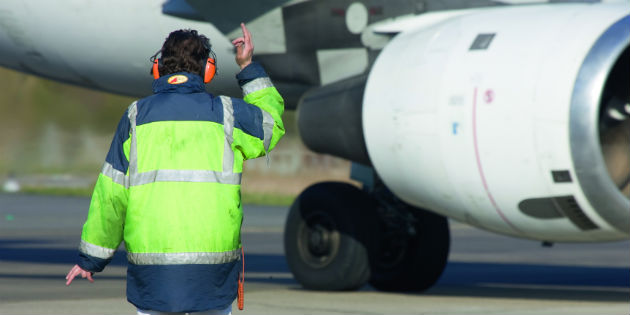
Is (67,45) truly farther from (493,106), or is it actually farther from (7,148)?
(7,148)

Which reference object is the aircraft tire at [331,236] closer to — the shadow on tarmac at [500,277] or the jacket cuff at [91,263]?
the shadow on tarmac at [500,277]

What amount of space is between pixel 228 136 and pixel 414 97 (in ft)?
15.1

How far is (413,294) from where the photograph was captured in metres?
10.9

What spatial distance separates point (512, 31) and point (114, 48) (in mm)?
4148

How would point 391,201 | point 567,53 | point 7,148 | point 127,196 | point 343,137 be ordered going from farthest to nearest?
point 7,148
point 391,201
point 343,137
point 567,53
point 127,196

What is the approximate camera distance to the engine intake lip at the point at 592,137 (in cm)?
820

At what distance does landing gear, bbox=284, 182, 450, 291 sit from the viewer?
10.4m

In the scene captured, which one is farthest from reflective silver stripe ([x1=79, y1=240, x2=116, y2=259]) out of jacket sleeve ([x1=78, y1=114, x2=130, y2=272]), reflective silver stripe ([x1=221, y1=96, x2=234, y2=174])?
reflective silver stripe ([x1=221, y1=96, x2=234, y2=174])

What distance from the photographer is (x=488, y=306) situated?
31.1 feet

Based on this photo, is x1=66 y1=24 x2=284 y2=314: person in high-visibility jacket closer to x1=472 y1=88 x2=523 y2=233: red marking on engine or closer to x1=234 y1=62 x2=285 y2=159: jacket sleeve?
x1=234 y1=62 x2=285 y2=159: jacket sleeve

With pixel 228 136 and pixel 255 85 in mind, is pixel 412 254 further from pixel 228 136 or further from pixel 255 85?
pixel 228 136

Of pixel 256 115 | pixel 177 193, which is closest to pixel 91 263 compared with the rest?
pixel 177 193


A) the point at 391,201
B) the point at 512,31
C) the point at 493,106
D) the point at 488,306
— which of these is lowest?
the point at 488,306

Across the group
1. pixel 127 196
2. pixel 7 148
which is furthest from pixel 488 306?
pixel 7 148
